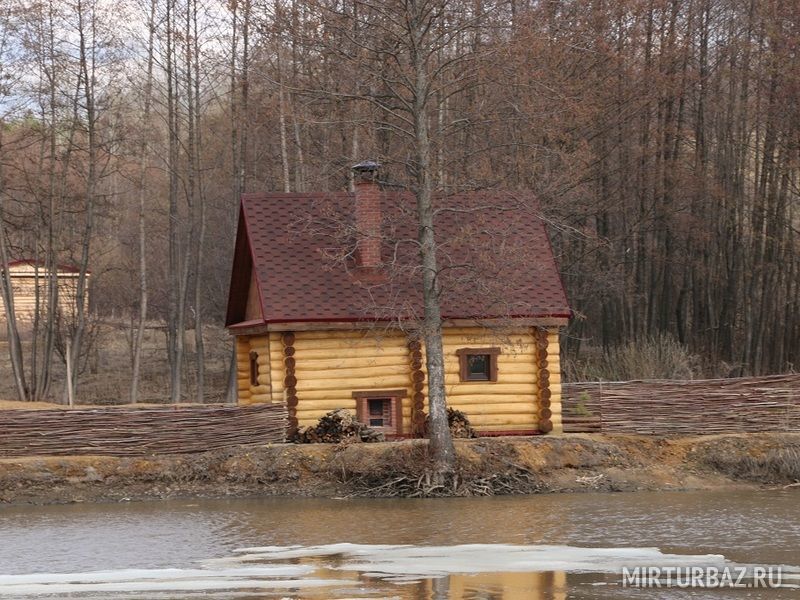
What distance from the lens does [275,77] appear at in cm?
3747

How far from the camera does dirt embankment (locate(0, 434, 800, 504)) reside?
76.5 ft

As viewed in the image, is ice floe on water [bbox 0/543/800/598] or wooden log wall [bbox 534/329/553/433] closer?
ice floe on water [bbox 0/543/800/598]

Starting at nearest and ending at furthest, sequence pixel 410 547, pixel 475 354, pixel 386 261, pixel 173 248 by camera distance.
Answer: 1. pixel 410 547
2. pixel 475 354
3. pixel 386 261
4. pixel 173 248

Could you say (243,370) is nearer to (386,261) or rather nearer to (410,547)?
(386,261)

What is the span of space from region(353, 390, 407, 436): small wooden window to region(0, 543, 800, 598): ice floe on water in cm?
808

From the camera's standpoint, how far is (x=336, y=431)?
24781 millimetres

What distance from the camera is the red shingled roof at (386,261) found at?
25.2m

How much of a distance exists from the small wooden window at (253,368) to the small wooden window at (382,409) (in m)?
2.88

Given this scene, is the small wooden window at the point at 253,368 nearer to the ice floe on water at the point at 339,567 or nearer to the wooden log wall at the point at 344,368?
the wooden log wall at the point at 344,368

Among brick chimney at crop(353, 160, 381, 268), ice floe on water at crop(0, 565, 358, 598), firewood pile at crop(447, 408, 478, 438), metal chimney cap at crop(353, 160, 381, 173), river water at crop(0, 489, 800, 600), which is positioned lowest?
river water at crop(0, 489, 800, 600)

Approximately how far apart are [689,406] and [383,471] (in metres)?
7.04

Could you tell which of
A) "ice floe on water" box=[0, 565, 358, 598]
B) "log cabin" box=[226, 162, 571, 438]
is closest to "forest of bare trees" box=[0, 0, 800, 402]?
"log cabin" box=[226, 162, 571, 438]

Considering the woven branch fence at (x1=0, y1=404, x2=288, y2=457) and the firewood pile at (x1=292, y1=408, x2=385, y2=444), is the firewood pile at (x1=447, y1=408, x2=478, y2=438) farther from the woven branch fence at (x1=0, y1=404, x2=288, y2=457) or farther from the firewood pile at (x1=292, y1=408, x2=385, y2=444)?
the woven branch fence at (x1=0, y1=404, x2=288, y2=457)

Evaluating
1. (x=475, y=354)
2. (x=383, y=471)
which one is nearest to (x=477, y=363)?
(x=475, y=354)
